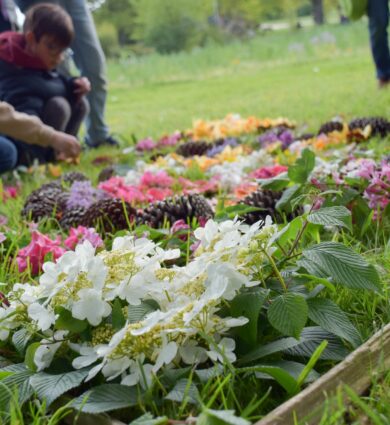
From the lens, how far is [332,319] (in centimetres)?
97

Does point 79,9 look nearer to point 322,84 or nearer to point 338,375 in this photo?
point 322,84

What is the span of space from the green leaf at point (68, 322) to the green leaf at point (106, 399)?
0.36 ft

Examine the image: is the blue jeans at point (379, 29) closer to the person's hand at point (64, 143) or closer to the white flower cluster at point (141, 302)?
the person's hand at point (64, 143)

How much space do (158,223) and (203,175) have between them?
3.07ft

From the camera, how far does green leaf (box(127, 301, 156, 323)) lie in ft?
3.12

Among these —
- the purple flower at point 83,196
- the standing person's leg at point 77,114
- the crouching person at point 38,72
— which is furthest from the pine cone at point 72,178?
the standing person's leg at point 77,114

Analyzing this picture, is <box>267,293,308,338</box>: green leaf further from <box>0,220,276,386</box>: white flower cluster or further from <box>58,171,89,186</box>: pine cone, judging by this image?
<box>58,171,89,186</box>: pine cone

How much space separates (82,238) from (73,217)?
43cm

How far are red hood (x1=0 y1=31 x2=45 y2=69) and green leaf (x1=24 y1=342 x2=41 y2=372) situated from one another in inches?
109

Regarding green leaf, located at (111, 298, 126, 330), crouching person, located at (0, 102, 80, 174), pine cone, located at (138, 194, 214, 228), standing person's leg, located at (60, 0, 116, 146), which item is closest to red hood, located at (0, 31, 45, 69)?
standing person's leg, located at (60, 0, 116, 146)

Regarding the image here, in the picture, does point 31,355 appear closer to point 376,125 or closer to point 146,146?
point 376,125

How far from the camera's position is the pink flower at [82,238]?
146 cm

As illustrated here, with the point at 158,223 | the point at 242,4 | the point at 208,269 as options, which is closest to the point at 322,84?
the point at 158,223

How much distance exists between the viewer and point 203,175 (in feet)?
8.74
